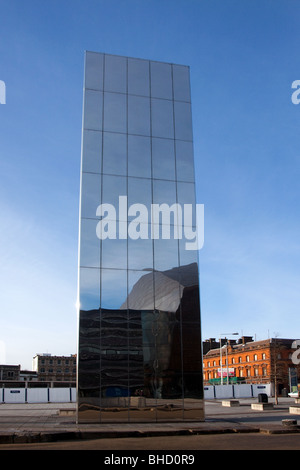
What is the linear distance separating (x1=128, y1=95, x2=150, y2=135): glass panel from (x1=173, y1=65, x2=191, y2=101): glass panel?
202 cm

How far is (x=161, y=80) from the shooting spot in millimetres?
27922

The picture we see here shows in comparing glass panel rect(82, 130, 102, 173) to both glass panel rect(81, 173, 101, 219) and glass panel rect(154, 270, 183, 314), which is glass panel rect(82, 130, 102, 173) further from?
glass panel rect(154, 270, 183, 314)

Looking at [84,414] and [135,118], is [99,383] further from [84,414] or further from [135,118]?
[135,118]

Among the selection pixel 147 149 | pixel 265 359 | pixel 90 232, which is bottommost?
pixel 265 359

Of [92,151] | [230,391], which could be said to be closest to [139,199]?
[92,151]

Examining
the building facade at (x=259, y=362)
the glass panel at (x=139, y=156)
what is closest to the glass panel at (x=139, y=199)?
the glass panel at (x=139, y=156)

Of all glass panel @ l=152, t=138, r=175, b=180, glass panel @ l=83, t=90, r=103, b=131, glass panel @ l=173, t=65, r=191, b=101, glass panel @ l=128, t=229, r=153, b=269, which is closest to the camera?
glass panel @ l=128, t=229, r=153, b=269

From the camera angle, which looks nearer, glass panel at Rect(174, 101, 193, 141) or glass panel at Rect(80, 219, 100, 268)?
glass panel at Rect(80, 219, 100, 268)

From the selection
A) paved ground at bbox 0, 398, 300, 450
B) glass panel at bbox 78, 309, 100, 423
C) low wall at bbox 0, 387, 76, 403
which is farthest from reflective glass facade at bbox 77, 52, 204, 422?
low wall at bbox 0, 387, 76, 403

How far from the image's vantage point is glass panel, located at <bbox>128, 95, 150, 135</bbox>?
26.5 m
